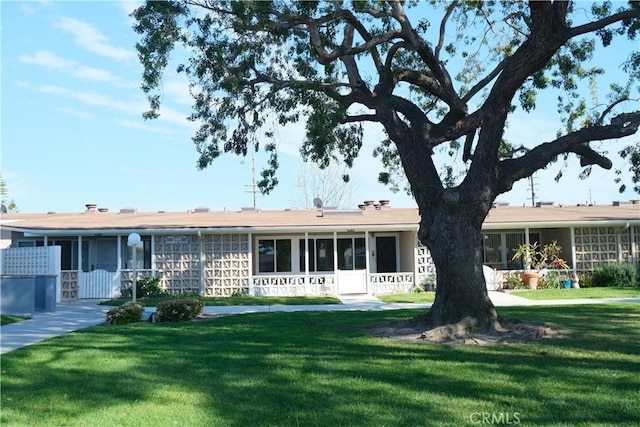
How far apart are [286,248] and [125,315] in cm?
1124

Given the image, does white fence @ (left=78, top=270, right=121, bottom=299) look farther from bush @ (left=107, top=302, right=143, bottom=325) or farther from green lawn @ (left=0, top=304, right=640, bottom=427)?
green lawn @ (left=0, top=304, right=640, bottom=427)

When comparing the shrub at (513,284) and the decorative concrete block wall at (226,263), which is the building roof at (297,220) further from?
the shrub at (513,284)

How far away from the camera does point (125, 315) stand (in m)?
14.2

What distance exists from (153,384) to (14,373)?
Result: 216 centimetres

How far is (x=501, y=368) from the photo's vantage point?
816 cm

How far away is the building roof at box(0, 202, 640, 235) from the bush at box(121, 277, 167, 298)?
1936 mm

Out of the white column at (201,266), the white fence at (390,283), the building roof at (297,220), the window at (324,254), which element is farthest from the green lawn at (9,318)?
the white fence at (390,283)

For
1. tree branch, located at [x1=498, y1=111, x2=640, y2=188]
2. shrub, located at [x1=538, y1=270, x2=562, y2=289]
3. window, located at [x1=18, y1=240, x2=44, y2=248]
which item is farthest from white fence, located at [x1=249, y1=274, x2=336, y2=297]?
tree branch, located at [x1=498, y1=111, x2=640, y2=188]

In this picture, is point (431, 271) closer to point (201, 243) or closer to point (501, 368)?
point (201, 243)

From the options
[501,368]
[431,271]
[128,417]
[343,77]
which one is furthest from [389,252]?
[128,417]

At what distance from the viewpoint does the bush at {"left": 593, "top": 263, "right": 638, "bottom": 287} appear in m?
23.0

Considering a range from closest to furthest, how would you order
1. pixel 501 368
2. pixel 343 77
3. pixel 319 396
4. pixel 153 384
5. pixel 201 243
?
pixel 319 396 → pixel 153 384 → pixel 501 368 → pixel 343 77 → pixel 201 243

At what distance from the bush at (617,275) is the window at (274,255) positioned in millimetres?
12474

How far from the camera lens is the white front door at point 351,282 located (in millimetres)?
23500
